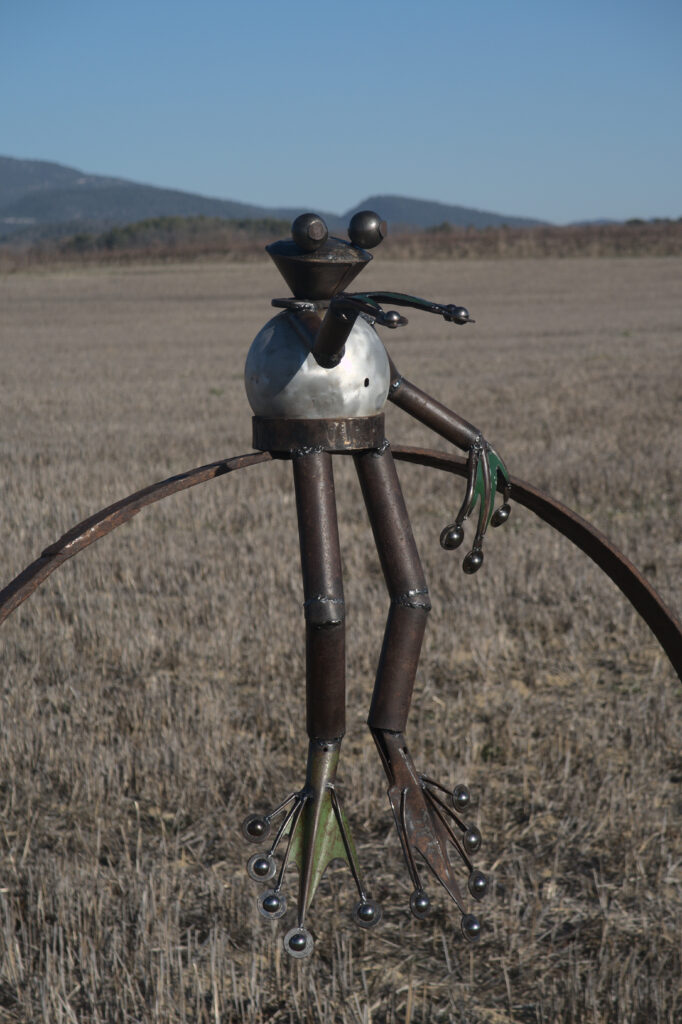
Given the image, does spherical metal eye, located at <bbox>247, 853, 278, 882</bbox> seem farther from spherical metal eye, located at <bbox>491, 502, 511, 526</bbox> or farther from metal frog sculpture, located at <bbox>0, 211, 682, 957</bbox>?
spherical metal eye, located at <bbox>491, 502, 511, 526</bbox>

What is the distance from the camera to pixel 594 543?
5.59 ft

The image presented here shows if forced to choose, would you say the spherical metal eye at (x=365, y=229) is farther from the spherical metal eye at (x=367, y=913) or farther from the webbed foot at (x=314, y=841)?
the spherical metal eye at (x=367, y=913)

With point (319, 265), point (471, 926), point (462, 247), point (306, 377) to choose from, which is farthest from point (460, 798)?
point (462, 247)

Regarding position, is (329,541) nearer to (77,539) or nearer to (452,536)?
(452,536)

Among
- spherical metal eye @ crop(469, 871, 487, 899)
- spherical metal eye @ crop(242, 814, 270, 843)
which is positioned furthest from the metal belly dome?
spherical metal eye @ crop(469, 871, 487, 899)

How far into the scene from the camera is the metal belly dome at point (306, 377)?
4.54 feet

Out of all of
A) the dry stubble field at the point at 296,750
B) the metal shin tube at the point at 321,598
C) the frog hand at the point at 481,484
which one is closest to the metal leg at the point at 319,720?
the metal shin tube at the point at 321,598

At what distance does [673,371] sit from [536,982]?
52.9ft

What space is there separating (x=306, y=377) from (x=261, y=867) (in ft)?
2.31

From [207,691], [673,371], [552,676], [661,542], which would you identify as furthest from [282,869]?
[673,371]

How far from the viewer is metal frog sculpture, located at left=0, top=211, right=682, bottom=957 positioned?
53.1 inches

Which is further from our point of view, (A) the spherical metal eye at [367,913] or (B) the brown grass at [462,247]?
(B) the brown grass at [462,247]

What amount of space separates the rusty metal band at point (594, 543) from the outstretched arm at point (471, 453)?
104mm

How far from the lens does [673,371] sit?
58.1 ft
